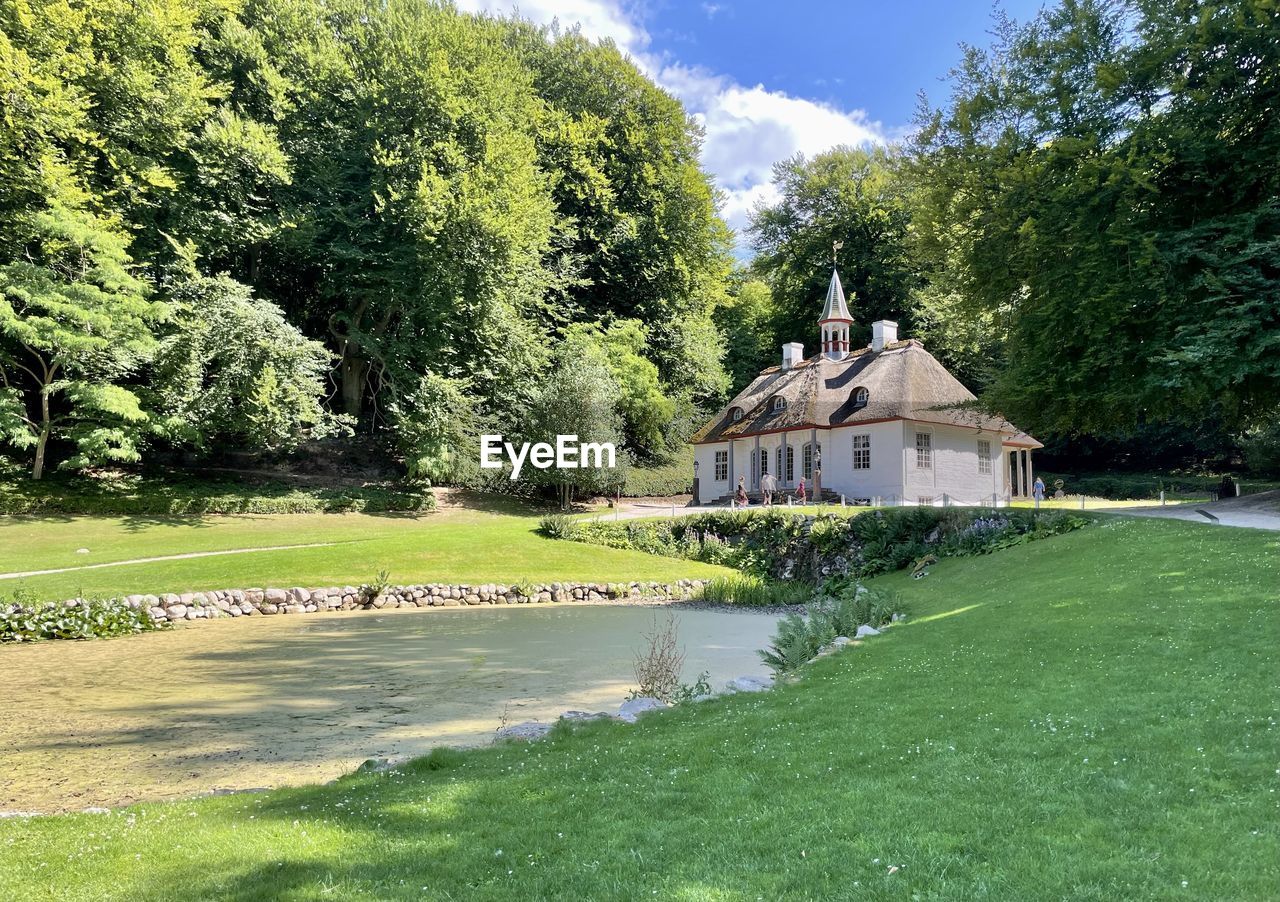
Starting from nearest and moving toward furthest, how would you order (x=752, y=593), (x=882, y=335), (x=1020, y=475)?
(x=752, y=593) < (x=882, y=335) < (x=1020, y=475)

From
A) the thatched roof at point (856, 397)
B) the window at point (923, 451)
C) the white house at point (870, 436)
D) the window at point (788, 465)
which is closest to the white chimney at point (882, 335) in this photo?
the white house at point (870, 436)

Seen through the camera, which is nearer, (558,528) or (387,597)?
(387,597)

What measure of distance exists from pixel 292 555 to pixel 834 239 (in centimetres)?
3885

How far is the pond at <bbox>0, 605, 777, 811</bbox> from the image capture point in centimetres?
694

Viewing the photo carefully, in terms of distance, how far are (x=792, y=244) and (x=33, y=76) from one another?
39.7m

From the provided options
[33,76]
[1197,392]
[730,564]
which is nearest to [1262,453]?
[1197,392]

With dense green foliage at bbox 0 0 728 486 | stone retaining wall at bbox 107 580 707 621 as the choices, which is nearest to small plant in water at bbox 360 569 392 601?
stone retaining wall at bbox 107 580 707 621

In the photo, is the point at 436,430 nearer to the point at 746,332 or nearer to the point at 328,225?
the point at 328,225

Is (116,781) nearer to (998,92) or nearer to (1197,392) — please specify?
(1197,392)

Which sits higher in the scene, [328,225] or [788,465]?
[328,225]

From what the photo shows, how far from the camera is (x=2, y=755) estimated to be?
733 centimetres

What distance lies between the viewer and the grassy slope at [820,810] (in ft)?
11.5

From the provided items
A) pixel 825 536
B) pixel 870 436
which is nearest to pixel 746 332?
pixel 870 436

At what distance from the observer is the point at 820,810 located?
421 centimetres
